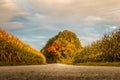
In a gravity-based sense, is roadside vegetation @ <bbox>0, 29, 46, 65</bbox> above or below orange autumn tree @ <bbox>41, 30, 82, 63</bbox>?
below

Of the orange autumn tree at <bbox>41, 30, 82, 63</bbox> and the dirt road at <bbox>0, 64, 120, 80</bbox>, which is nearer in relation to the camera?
the dirt road at <bbox>0, 64, 120, 80</bbox>

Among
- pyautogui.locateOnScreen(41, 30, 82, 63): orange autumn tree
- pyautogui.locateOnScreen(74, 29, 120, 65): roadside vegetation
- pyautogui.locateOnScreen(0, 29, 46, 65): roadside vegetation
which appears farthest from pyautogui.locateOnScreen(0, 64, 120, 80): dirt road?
pyautogui.locateOnScreen(41, 30, 82, 63): orange autumn tree

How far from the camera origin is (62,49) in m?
63.3

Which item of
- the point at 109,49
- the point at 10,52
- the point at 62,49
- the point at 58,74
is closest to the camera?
the point at 58,74

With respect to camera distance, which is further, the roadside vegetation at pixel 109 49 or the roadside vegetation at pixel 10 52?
the roadside vegetation at pixel 109 49

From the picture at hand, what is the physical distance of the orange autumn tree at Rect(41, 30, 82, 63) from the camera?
63.4 metres

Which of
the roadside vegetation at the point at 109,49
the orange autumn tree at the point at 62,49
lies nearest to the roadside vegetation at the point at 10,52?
the roadside vegetation at the point at 109,49

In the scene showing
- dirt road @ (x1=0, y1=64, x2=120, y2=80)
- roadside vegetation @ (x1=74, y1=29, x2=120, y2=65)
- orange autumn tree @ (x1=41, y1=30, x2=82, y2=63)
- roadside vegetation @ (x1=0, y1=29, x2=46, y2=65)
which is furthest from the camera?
orange autumn tree @ (x1=41, y1=30, x2=82, y2=63)

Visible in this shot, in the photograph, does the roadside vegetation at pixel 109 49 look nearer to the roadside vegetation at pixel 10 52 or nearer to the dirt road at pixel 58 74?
the roadside vegetation at pixel 10 52

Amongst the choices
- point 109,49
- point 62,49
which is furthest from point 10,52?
point 62,49

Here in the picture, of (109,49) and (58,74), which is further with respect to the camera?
(109,49)

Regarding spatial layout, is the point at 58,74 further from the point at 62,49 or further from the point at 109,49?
the point at 62,49

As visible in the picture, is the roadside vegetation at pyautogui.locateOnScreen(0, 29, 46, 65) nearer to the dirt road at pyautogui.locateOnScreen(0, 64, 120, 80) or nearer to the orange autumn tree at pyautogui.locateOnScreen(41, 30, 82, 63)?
the dirt road at pyautogui.locateOnScreen(0, 64, 120, 80)

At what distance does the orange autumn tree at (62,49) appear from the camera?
6338 centimetres
